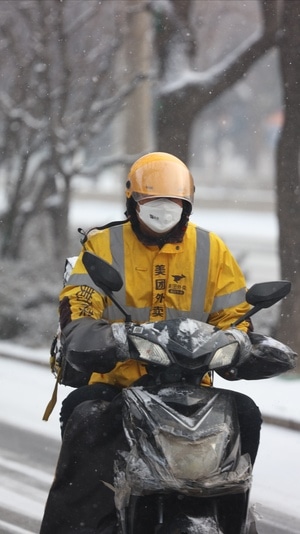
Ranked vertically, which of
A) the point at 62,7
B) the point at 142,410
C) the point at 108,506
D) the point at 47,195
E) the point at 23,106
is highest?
the point at 62,7

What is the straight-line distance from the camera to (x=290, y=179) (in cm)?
1037

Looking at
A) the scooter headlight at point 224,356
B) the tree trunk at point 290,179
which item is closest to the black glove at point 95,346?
the scooter headlight at point 224,356

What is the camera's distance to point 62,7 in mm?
13188

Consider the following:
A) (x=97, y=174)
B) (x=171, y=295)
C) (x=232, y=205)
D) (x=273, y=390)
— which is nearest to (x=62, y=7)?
(x=97, y=174)

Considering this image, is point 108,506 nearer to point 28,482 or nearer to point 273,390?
point 28,482

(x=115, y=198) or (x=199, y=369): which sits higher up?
(x=115, y=198)

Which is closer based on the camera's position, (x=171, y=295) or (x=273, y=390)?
(x=171, y=295)

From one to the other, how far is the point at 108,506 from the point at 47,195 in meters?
10.7

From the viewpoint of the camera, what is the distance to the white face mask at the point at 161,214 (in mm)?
4164

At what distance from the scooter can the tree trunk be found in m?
6.59

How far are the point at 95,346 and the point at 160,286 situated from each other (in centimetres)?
45

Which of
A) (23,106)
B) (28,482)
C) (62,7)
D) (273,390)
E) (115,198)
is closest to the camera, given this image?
(28,482)

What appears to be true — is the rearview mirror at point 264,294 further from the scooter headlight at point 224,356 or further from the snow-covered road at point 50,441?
the snow-covered road at point 50,441

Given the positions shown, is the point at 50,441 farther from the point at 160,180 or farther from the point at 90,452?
the point at 160,180
